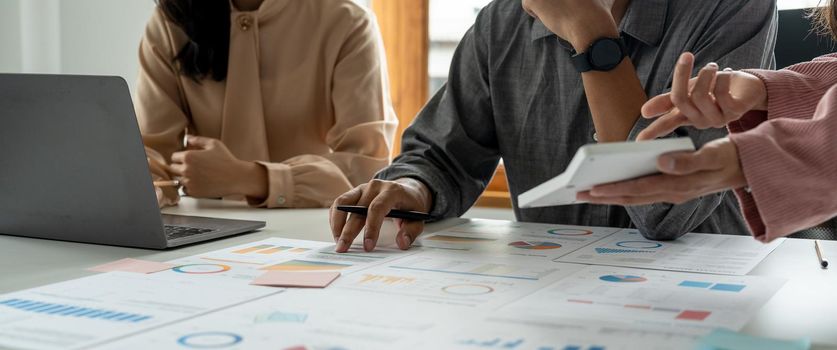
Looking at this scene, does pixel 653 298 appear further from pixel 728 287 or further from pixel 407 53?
pixel 407 53

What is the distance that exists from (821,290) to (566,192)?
0.30m

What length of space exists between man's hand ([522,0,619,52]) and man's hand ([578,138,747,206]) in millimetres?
574

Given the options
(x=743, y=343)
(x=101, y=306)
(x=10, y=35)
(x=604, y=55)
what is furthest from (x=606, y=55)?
(x=10, y=35)

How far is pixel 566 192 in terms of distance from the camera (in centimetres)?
80

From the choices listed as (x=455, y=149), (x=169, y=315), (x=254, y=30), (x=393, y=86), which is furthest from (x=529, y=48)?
(x=393, y=86)

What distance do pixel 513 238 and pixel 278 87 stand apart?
3.25ft

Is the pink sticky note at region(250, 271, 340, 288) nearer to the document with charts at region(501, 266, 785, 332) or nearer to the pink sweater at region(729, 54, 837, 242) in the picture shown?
the document with charts at region(501, 266, 785, 332)

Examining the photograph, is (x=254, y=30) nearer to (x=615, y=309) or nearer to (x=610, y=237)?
(x=610, y=237)

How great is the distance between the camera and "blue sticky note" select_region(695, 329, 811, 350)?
65cm

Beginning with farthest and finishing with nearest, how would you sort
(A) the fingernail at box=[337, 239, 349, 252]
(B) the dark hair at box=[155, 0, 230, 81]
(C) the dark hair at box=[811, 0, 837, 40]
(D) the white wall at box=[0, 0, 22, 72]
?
(D) the white wall at box=[0, 0, 22, 72] < (B) the dark hair at box=[155, 0, 230, 81] < (C) the dark hair at box=[811, 0, 837, 40] < (A) the fingernail at box=[337, 239, 349, 252]

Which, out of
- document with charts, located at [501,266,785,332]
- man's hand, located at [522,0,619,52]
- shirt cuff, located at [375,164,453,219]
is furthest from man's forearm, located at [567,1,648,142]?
document with charts, located at [501,266,785,332]

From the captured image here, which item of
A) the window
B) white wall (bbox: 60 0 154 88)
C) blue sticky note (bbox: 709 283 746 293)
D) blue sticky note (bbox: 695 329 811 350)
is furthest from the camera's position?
the window

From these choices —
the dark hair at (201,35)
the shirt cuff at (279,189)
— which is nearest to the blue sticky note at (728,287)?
the shirt cuff at (279,189)

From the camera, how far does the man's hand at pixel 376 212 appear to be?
1125 millimetres
